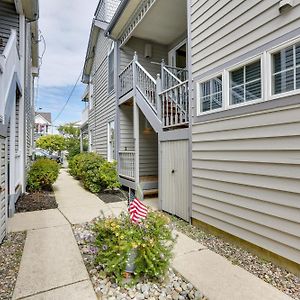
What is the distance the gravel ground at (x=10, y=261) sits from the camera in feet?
9.46

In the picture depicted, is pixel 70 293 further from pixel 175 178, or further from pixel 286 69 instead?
pixel 286 69

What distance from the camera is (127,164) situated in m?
8.95

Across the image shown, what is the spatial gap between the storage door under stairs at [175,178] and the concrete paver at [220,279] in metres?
1.74

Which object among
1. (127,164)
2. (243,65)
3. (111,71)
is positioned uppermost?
(111,71)

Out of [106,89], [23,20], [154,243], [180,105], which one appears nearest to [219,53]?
[180,105]

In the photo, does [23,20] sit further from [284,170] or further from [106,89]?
[284,170]

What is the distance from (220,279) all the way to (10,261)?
302 cm

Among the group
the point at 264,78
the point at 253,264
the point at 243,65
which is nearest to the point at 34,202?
the point at 253,264

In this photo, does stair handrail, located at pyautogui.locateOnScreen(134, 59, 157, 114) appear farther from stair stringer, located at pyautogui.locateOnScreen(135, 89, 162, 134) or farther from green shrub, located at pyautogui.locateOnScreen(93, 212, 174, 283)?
green shrub, located at pyautogui.locateOnScreen(93, 212, 174, 283)

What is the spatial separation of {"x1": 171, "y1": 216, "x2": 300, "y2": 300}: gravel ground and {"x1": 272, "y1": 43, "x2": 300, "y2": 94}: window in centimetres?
247

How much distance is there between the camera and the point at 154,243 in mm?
2877

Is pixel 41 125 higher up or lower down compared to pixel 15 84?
higher up

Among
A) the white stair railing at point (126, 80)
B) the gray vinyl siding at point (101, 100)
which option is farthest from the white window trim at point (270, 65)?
the gray vinyl siding at point (101, 100)

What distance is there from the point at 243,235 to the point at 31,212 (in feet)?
16.8
